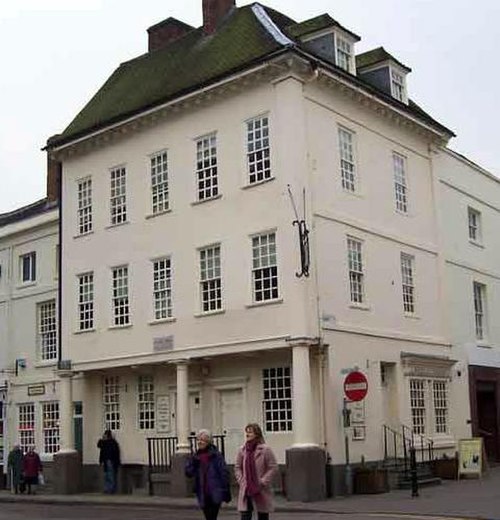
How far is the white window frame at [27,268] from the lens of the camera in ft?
109

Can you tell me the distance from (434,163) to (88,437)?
13.8 metres

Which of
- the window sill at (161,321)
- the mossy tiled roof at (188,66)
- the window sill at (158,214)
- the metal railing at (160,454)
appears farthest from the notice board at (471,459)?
the window sill at (158,214)

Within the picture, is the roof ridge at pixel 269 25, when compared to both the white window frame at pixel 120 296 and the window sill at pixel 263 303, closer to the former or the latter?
the window sill at pixel 263 303

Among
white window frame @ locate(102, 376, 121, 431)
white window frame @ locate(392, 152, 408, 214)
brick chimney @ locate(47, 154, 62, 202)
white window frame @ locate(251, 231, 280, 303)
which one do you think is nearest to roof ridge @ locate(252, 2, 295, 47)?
white window frame @ locate(251, 231, 280, 303)

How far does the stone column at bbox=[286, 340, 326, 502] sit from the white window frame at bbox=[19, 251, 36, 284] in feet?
47.1

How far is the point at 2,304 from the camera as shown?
34125mm

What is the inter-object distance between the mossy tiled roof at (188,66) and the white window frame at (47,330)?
5.94m

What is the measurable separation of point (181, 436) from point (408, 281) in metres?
8.08

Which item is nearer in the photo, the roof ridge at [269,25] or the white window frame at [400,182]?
the roof ridge at [269,25]

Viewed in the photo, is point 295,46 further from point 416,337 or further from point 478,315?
point 478,315

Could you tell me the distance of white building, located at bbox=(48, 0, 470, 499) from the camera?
903 inches

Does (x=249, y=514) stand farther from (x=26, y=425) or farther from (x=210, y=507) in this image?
(x=26, y=425)

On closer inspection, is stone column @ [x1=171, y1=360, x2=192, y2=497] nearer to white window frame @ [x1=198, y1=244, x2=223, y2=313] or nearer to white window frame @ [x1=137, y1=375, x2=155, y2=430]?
white window frame @ [x1=198, y1=244, x2=223, y2=313]

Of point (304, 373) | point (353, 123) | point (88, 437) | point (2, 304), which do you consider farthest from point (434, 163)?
point (2, 304)
